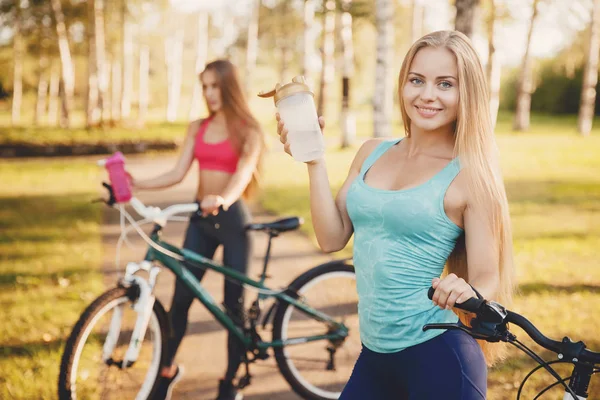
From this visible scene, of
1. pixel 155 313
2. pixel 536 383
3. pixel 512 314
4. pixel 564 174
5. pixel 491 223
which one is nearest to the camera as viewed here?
pixel 512 314

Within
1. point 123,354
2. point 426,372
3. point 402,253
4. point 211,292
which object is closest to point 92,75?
point 211,292

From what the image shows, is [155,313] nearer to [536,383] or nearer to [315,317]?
[315,317]

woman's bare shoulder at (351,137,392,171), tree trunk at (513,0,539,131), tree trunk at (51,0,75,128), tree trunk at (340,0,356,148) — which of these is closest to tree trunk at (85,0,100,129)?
tree trunk at (51,0,75,128)

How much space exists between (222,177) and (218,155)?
0.15m

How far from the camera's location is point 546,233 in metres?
8.84

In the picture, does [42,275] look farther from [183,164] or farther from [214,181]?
[214,181]

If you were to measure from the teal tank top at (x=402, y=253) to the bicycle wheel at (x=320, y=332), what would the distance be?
1723mm

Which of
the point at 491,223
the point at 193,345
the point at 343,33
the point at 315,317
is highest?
the point at 343,33

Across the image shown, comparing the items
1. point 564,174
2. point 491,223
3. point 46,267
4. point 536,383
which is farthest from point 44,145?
point 491,223

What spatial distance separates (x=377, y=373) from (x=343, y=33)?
17702mm

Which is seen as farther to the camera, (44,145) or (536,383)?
(44,145)

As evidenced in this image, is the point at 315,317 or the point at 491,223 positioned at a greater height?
the point at 491,223

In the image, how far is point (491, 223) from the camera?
74.3 inches

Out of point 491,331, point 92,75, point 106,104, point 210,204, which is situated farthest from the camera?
point 106,104
